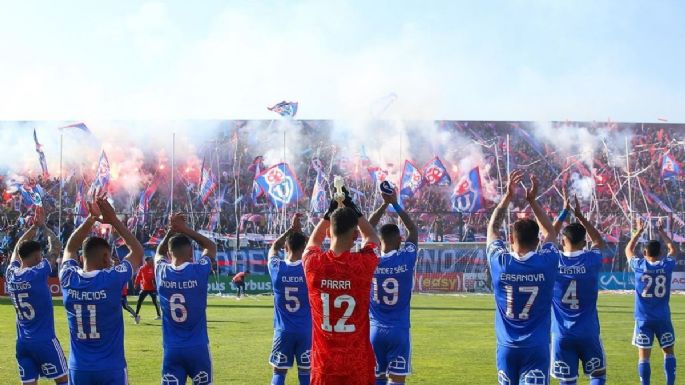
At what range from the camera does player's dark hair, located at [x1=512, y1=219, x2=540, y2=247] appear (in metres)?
8.09

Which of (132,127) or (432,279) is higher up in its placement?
(132,127)

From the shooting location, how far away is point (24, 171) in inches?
2260

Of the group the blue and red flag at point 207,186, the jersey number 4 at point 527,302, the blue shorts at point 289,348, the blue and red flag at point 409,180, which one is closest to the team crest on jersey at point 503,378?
the jersey number 4 at point 527,302

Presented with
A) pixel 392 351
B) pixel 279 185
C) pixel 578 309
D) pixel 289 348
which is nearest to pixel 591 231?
pixel 578 309

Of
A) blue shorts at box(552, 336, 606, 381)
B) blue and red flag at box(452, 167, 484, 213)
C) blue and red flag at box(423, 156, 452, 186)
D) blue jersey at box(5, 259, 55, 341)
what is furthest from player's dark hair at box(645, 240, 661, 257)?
blue and red flag at box(423, 156, 452, 186)

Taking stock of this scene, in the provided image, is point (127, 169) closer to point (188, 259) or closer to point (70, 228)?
point (70, 228)

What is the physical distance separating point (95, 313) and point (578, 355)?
18.7ft

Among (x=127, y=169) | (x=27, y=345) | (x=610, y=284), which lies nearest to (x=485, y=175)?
(x=610, y=284)

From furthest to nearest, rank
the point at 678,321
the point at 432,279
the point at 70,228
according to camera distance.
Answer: the point at 70,228
the point at 432,279
the point at 678,321

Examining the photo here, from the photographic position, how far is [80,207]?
5422cm

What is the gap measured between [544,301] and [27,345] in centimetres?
623

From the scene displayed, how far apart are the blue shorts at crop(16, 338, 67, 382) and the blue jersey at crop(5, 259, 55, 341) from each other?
8 cm

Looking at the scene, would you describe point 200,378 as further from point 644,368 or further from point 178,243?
point 644,368

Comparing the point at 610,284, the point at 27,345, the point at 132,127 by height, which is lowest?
the point at 610,284
